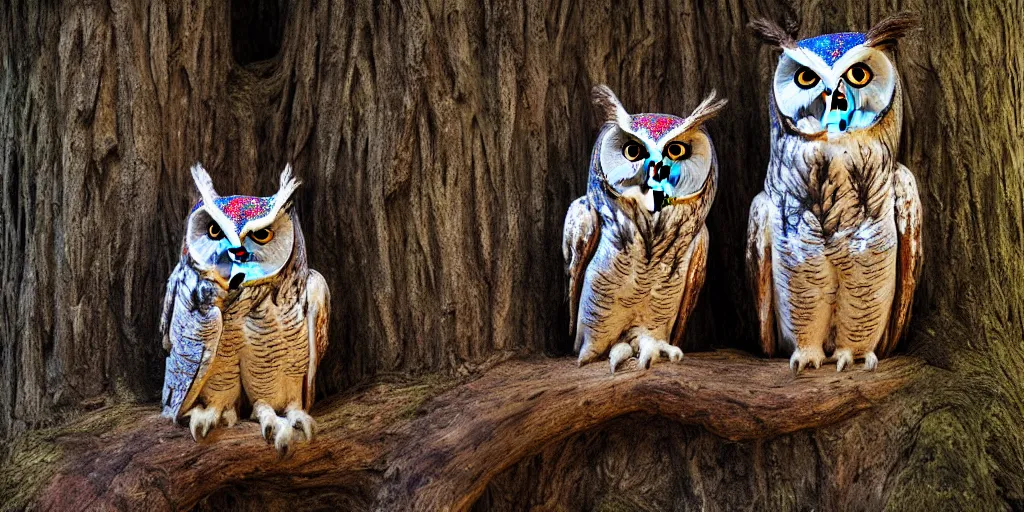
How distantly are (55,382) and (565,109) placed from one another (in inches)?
62.9

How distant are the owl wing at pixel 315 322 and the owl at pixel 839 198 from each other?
1.11 meters

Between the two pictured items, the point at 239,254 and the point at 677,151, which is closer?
the point at 239,254

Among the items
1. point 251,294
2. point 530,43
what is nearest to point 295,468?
point 251,294

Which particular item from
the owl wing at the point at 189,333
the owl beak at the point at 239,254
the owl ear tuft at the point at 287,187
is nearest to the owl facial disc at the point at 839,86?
the owl ear tuft at the point at 287,187

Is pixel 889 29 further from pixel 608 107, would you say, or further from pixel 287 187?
pixel 287 187

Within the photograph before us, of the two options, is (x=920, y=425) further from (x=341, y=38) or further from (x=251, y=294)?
(x=341, y=38)

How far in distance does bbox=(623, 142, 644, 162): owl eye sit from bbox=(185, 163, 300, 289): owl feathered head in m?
0.84

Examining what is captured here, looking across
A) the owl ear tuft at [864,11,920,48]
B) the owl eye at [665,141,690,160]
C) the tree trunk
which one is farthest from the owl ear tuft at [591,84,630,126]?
the owl ear tuft at [864,11,920,48]

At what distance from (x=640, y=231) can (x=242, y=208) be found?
3.21 ft

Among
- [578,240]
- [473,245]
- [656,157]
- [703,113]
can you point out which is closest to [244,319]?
[473,245]

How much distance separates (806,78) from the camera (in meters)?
2.47

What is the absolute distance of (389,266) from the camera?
2805 millimetres

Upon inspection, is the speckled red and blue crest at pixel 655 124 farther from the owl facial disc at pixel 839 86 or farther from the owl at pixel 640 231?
the owl facial disc at pixel 839 86

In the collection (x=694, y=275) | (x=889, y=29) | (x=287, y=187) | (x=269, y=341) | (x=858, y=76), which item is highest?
(x=889, y=29)
